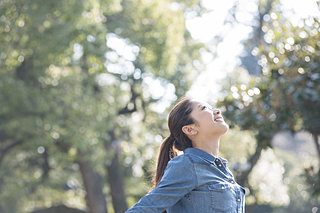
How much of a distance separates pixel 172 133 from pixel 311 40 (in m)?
Result: 3.98

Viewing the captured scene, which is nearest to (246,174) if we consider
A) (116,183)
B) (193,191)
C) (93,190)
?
(116,183)

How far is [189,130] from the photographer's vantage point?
2.91 metres

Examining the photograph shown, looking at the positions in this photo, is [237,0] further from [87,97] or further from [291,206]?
[291,206]

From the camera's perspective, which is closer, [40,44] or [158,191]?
[158,191]

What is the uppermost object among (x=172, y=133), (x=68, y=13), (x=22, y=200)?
(x=172, y=133)

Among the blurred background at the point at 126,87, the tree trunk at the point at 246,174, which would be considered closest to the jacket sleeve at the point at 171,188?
the blurred background at the point at 126,87

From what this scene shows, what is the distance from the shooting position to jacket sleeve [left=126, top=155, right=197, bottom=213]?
8.16 feet

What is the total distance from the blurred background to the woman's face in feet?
11.7

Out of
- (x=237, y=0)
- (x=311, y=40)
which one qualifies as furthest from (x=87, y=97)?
(x=311, y=40)

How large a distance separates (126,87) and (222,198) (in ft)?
50.9

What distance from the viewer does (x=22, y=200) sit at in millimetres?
25891

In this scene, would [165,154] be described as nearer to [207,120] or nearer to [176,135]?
[176,135]

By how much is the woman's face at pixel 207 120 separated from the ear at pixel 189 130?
24 millimetres

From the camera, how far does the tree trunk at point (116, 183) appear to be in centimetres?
1661
